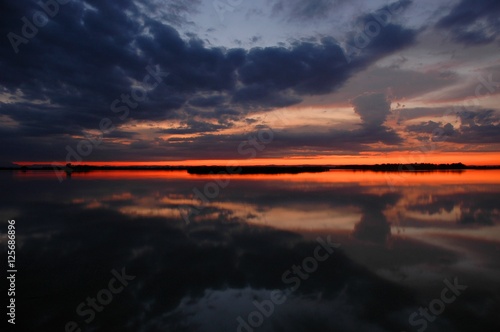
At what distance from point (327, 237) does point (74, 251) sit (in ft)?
28.7

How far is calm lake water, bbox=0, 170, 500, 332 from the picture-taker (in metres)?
6.29

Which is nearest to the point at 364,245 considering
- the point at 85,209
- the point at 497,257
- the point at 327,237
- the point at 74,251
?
the point at 327,237

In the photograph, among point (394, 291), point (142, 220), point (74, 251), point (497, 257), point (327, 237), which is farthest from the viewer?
point (142, 220)

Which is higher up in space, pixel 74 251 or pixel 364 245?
pixel 74 251

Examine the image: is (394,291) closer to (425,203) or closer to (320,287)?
(320,287)

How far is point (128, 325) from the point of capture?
6062 millimetres

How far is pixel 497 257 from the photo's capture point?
979 cm

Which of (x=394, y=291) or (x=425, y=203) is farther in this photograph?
(x=425, y=203)

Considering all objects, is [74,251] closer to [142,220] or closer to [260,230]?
[142,220]

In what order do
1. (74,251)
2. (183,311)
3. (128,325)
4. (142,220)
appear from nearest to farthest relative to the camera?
(128,325)
(183,311)
(74,251)
(142,220)

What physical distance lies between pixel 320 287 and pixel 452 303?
2719mm

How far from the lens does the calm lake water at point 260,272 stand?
6.29 m

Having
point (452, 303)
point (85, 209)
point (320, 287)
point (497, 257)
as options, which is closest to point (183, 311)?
point (320, 287)

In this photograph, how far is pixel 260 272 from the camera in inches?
346
